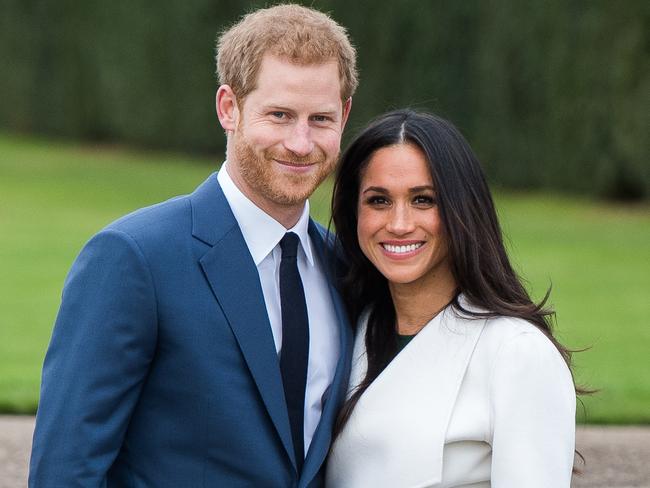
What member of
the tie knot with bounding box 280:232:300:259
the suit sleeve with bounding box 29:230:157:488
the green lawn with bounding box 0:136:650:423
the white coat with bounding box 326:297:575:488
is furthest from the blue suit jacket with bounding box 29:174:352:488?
the green lawn with bounding box 0:136:650:423

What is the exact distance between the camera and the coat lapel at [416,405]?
114 inches

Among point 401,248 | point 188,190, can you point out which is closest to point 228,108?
point 401,248

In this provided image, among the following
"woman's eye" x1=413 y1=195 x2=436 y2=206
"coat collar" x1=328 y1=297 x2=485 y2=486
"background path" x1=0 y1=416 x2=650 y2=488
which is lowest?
"background path" x1=0 y1=416 x2=650 y2=488

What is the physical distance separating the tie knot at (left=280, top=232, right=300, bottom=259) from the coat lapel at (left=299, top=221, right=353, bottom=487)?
24 centimetres

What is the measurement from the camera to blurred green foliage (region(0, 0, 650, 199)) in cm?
1410

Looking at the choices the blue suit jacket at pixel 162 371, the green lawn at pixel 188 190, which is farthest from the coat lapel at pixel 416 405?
the green lawn at pixel 188 190

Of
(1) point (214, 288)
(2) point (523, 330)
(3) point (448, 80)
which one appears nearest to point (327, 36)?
(1) point (214, 288)

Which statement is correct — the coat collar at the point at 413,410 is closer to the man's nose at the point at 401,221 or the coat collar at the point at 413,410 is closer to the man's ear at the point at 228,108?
the man's nose at the point at 401,221

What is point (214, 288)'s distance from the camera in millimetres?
2793

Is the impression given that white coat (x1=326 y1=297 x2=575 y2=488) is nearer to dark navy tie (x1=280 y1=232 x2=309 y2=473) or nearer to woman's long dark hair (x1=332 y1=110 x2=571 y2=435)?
woman's long dark hair (x1=332 y1=110 x2=571 y2=435)

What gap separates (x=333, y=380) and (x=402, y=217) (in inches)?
18.1

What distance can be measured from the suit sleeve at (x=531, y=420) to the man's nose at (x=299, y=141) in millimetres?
703

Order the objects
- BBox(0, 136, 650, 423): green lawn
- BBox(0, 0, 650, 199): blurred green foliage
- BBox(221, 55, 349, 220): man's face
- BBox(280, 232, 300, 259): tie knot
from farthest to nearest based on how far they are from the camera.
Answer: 1. BBox(0, 0, 650, 199): blurred green foliage
2. BBox(0, 136, 650, 423): green lawn
3. BBox(280, 232, 300, 259): tie knot
4. BBox(221, 55, 349, 220): man's face

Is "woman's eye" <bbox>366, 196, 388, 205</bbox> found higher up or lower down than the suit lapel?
higher up
